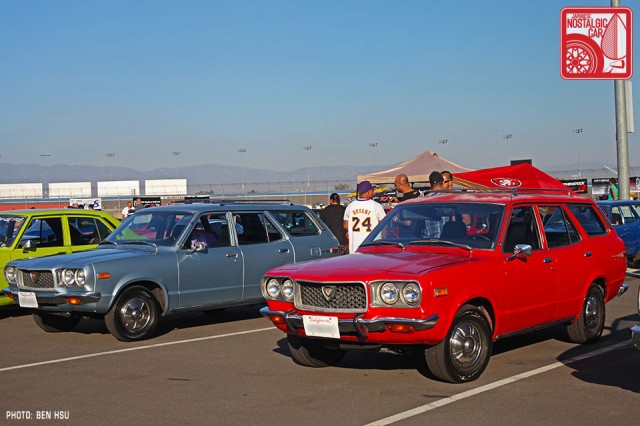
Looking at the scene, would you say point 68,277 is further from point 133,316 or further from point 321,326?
point 321,326

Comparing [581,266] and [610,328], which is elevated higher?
[581,266]

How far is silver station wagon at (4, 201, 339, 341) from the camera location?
32.3ft

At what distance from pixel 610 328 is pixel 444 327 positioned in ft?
13.6

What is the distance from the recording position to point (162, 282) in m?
10.3

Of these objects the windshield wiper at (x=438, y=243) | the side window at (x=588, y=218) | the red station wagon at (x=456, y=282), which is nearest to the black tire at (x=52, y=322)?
the red station wagon at (x=456, y=282)

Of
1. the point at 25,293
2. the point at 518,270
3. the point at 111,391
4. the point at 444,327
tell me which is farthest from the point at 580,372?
the point at 25,293

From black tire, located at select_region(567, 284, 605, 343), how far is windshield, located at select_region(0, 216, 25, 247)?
8.11 m

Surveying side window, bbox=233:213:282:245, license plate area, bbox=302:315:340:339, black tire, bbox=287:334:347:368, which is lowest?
black tire, bbox=287:334:347:368

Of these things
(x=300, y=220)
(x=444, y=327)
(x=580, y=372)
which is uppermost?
(x=300, y=220)

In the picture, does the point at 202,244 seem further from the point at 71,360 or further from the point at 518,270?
the point at 518,270

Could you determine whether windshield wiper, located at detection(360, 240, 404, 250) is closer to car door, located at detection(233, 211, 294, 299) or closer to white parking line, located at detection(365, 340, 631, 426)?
white parking line, located at detection(365, 340, 631, 426)

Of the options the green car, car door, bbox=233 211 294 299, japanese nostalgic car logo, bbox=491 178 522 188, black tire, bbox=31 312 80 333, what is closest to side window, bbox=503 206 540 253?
car door, bbox=233 211 294 299

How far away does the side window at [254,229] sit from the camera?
1146 cm

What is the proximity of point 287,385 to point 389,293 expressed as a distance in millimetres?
1253
